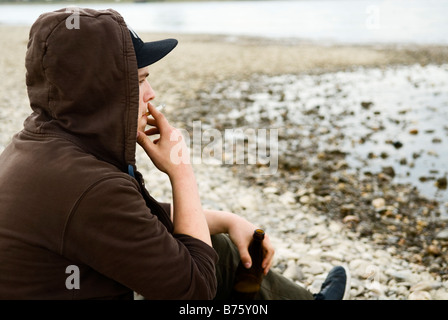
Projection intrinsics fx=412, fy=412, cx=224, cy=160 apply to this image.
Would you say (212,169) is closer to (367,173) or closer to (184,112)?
(367,173)

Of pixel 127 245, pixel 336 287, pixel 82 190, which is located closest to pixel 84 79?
pixel 82 190

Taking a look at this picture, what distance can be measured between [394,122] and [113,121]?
425 inches

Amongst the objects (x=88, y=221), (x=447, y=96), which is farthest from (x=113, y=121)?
(x=447, y=96)

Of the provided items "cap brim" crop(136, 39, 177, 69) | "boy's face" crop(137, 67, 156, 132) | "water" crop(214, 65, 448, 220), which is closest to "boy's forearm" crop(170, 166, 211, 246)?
"boy's face" crop(137, 67, 156, 132)

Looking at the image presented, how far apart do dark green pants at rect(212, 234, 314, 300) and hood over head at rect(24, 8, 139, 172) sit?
1.27 metres

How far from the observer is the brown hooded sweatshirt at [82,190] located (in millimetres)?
1821

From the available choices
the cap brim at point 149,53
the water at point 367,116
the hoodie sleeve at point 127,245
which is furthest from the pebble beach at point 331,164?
the cap brim at point 149,53

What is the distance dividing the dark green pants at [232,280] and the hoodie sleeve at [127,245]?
957 mm

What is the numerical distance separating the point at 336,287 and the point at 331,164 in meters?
4.85

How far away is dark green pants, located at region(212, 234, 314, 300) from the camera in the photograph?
3025mm

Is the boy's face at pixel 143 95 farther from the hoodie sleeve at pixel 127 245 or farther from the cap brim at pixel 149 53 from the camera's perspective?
the hoodie sleeve at pixel 127 245

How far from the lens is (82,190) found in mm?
1787

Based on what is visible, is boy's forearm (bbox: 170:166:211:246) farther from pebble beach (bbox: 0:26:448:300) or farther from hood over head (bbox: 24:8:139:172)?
pebble beach (bbox: 0:26:448:300)

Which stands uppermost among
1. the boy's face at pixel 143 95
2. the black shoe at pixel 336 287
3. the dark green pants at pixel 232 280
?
the boy's face at pixel 143 95
